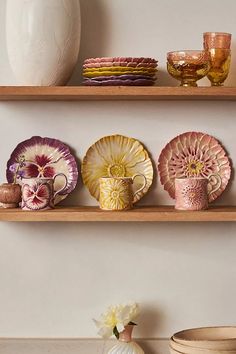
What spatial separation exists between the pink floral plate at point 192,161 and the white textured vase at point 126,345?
409 mm

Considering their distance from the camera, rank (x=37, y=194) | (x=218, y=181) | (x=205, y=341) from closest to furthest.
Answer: (x=205, y=341)
(x=37, y=194)
(x=218, y=181)

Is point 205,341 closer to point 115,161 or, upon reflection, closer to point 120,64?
point 115,161

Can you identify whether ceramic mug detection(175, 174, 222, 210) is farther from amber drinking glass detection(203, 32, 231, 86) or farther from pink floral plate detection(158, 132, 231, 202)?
amber drinking glass detection(203, 32, 231, 86)

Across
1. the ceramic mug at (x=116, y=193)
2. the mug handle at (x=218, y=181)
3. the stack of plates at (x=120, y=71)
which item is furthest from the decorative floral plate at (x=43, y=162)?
the mug handle at (x=218, y=181)

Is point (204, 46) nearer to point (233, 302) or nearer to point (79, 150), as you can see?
point (79, 150)

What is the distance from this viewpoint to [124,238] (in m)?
2.33

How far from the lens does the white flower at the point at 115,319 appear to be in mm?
2209

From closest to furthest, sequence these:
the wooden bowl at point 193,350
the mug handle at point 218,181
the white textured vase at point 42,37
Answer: the wooden bowl at point 193,350, the white textured vase at point 42,37, the mug handle at point 218,181

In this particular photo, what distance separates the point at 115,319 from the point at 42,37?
0.80m

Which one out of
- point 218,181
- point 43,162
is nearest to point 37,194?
point 43,162

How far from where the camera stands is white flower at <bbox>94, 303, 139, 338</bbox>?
2.21m

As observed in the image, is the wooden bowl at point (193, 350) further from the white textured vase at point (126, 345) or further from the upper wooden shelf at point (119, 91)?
the upper wooden shelf at point (119, 91)

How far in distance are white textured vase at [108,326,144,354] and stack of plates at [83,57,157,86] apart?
686 mm

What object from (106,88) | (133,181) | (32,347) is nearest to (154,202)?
(133,181)
